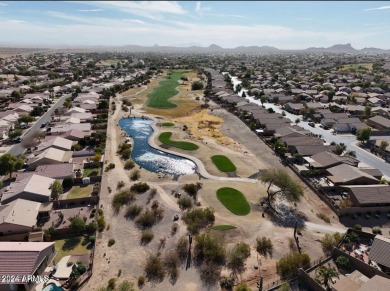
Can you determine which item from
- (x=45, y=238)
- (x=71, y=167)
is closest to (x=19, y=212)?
(x=45, y=238)

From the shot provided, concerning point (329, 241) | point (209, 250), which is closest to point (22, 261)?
point (209, 250)

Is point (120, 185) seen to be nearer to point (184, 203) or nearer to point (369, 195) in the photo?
point (184, 203)

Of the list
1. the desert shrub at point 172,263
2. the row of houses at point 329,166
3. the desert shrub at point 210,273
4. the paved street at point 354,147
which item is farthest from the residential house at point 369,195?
the desert shrub at point 172,263

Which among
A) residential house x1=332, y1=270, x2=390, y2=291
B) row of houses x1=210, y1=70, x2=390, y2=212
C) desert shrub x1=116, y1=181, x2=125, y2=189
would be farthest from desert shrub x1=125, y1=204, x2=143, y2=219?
row of houses x1=210, y1=70, x2=390, y2=212

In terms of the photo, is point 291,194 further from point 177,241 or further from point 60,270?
point 60,270

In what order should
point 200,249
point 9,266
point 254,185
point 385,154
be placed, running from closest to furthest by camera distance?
point 9,266 → point 200,249 → point 254,185 → point 385,154

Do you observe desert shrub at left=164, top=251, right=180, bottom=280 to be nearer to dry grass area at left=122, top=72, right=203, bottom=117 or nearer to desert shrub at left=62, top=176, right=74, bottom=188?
desert shrub at left=62, top=176, right=74, bottom=188

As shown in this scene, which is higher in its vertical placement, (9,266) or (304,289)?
(9,266)
